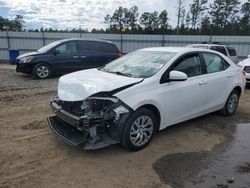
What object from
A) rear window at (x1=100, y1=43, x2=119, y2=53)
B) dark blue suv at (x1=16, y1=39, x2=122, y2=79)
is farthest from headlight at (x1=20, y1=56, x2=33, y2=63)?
rear window at (x1=100, y1=43, x2=119, y2=53)

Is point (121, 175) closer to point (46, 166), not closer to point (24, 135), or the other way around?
point (46, 166)

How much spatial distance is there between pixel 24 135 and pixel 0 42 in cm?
1776

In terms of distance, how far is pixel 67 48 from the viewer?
11.5 metres

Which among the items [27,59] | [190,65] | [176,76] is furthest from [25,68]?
[176,76]

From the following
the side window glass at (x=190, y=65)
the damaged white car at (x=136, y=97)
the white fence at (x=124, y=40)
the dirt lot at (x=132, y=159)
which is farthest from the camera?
the white fence at (x=124, y=40)

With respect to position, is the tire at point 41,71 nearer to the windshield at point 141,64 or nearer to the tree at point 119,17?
the windshield at point 141,64

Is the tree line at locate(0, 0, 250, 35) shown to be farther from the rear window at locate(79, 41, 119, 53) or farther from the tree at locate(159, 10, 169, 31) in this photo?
the rear window at locate(79, 41, 119, 53)

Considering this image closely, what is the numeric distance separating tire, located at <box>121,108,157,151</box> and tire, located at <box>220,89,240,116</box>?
2.53 metres

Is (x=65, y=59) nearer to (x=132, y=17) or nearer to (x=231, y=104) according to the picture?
(x=231, y=104)

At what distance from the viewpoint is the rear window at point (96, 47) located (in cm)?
1187

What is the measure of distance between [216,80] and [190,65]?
2.67 ft

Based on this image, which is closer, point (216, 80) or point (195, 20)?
point (216, 80)

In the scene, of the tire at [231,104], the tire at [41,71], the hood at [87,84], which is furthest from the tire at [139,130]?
the tire at [41,71]

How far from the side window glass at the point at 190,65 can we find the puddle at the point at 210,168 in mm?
1440
